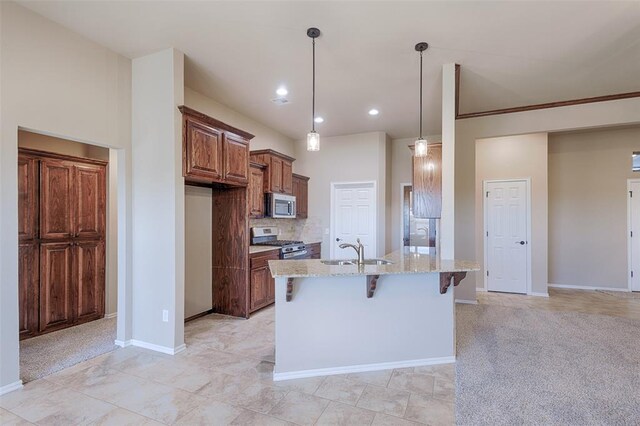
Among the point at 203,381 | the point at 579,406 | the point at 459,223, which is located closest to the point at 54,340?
the point at 203,381

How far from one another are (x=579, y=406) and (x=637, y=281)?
4993 millimetres

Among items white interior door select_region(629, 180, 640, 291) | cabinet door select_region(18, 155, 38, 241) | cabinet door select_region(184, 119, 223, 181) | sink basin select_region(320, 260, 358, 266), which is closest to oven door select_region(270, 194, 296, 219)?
cabinet door select_region(184, 119, 223, 181)

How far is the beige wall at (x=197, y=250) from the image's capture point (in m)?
4.17

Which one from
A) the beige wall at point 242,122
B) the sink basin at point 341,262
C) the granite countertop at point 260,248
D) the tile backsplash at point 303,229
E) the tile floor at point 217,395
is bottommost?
the tile floor at point 217,395

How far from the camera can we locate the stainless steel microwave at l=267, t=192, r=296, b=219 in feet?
17.1

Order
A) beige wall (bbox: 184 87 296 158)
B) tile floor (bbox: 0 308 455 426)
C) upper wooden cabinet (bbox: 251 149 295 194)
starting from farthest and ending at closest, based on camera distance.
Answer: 1. upper wooden cabinet (bbox: 251 149 295 194)
2. beige wall (bbox: 184 87 296 158)
3. tile floor (bbox: 0 308 455 426)

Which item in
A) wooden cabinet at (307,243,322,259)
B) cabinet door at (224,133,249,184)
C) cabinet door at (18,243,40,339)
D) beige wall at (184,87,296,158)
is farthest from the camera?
wooden cabinet at (307,243,322,259)

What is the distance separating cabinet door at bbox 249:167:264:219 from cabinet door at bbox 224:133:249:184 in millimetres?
618

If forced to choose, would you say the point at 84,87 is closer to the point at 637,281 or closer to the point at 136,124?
the point at 136,124

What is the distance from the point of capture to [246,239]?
4.30m

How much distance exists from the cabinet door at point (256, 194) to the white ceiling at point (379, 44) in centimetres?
104

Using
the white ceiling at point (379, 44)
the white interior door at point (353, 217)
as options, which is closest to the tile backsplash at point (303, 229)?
the white interior door at point (353, 217)

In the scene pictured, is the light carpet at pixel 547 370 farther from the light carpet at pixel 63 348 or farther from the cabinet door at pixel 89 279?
the cabinet door at pixel 89 279

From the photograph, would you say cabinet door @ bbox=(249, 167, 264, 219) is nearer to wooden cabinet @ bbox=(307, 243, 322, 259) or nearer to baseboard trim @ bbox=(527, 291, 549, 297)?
wooden cabinet @ bbox=(307, 243, 322, 259)
